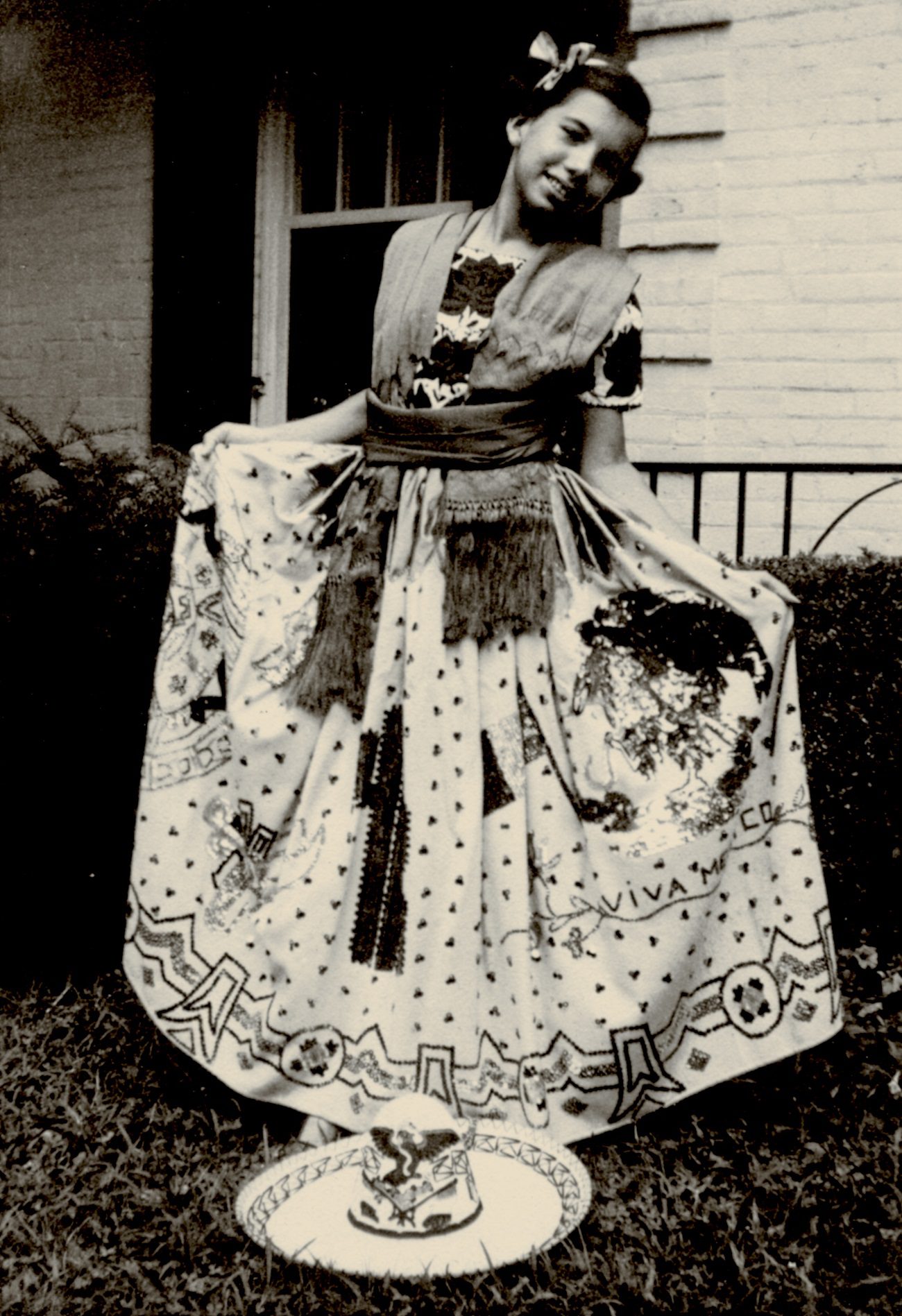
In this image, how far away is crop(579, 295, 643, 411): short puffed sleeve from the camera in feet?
7.93

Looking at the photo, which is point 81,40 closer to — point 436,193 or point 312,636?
point 436,193

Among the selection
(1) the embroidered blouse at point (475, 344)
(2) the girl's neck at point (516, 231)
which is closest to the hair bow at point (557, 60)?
(2) the girl's neck at point (516, 231)

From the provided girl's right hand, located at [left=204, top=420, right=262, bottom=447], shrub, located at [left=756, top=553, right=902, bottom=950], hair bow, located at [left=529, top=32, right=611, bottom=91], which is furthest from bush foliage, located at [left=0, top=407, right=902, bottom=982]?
shrub, located at [left=756, top=553, right=902, bottom=950]

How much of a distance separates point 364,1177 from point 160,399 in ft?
15.6

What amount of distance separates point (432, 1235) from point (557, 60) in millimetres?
2057

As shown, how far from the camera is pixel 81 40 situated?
20.6 feet

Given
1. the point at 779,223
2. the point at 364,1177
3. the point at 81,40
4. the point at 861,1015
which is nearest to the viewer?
the point at 364,1177

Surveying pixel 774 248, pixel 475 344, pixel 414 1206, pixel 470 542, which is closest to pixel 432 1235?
pixel 414 1206

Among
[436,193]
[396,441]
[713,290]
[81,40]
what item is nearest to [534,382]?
[396,441]

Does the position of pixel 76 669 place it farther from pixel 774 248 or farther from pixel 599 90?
pixel 774 248

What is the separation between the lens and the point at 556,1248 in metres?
2.00

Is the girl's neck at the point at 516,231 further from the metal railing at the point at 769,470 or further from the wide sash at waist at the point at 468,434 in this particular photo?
the metal railing at the point at 769,470

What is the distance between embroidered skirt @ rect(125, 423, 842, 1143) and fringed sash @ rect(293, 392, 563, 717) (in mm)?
10

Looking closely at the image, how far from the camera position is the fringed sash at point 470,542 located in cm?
235
